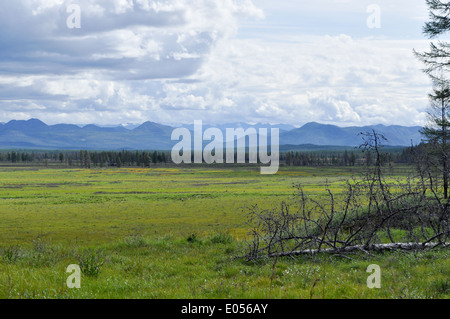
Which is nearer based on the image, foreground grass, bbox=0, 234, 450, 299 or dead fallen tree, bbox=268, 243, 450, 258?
foreground grass, bbox=0, 234, 450, 299

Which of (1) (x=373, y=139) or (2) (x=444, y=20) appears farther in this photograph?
(2) (x=444, y=20)

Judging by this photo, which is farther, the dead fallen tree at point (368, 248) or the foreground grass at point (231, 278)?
the dead fallen tree at point (368, 248)

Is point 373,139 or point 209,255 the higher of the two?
point 373,139

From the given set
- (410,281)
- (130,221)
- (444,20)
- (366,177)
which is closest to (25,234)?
(130,221)

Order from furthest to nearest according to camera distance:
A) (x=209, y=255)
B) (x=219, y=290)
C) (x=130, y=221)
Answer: (x=130, y=221) < (x=209, y=255) < (x=219, y=290)

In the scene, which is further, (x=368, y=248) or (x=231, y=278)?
(x=368, y=248)

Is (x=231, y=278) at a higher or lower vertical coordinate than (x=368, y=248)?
lower

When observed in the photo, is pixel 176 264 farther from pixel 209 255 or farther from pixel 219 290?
pixel 219 290
